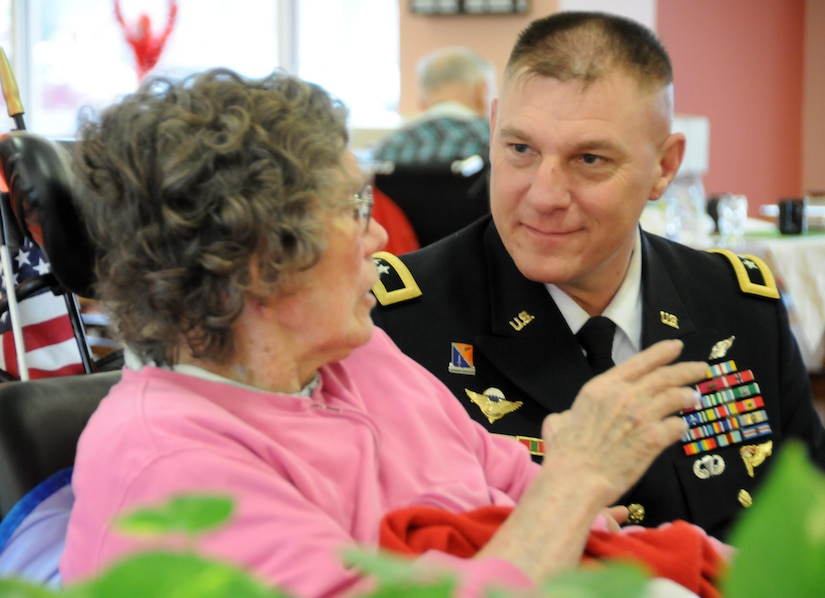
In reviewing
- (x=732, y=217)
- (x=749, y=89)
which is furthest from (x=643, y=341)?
(x=749, y=89)

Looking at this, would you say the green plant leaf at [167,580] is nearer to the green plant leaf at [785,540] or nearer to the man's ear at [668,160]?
the green plant leaf at [785,540]

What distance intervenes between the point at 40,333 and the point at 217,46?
18.1ft

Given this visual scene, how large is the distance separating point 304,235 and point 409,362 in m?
0.37

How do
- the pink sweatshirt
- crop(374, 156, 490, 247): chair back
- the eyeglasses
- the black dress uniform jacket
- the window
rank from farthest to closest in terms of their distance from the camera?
1. the window
2. crop(374, 156, 490, 247): chair back
3. the black dress uniform jacket
4. the eyeglasses
5. the pink sweatshirt

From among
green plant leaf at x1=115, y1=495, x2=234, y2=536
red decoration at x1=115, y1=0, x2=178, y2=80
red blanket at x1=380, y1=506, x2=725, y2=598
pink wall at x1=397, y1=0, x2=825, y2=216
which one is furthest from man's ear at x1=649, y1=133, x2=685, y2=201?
pink wall at x1=397, y1=0, x2=825, y2=216

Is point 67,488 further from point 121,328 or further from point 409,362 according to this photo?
point 409,362

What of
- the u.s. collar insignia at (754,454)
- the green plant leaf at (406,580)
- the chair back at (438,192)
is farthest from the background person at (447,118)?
the green plant leaf at (406,580)

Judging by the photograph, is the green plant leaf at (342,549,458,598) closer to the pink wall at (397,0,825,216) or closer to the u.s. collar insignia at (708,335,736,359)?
the u.s. collar insignia at (708,335,736,359)

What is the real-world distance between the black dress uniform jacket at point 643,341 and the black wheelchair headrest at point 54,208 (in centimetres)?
48

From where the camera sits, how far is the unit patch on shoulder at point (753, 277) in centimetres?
176

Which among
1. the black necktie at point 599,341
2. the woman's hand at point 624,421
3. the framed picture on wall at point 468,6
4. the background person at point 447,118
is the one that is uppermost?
the framed picture on wall at point 468,6

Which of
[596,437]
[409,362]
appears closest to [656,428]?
[596,437]

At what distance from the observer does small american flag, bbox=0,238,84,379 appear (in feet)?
7.96

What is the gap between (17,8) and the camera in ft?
25.2
